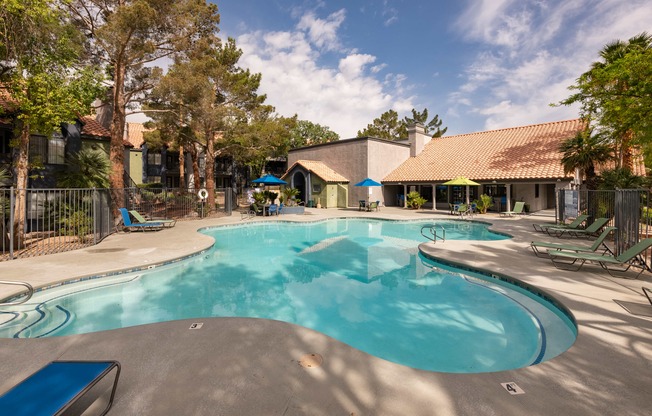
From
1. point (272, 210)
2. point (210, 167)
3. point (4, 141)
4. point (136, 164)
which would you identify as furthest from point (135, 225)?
point (136, 164)

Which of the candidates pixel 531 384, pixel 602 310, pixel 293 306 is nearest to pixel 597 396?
Result: pixel 531 384

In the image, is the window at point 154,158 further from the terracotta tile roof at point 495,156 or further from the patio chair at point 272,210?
the terracotta tile roof at point 495,156

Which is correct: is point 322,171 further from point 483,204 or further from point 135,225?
point 135,225

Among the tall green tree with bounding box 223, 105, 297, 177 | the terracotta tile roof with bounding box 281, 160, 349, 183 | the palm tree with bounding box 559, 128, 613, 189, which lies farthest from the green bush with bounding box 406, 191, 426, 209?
the tall green tree with bounding box 223, 105, 297, 177

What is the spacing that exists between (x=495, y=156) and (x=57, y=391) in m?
30.6

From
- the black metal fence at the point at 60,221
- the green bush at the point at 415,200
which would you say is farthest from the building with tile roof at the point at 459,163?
the black metal fence at the point at 60,221

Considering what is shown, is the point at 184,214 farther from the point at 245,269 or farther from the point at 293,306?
the point at 293,306

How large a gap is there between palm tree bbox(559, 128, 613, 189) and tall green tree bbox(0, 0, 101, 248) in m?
23.7

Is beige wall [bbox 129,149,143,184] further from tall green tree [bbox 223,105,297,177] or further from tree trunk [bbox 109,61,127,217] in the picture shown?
tree trunk [bbox 109,61,127,217]

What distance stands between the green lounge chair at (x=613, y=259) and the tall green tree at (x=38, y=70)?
1646cm

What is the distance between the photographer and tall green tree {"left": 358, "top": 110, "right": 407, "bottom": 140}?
6356cm

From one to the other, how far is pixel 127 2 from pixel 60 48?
6.05 m

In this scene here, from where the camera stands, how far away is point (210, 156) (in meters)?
22.3

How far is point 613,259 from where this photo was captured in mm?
7238
